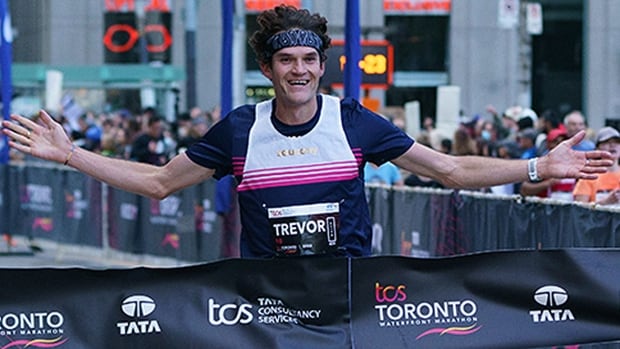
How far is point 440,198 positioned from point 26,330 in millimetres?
7650

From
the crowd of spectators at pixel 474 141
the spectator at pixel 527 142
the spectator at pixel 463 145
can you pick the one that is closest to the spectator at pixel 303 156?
the crowd of spectators at pixel 474 141

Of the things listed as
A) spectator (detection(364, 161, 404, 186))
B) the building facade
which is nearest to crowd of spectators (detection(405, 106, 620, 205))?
spectator (detection(364, 161, 404, 186))

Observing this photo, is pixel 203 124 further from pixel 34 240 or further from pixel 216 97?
pixel 216 97

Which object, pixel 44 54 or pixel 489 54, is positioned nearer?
pixel 489 54

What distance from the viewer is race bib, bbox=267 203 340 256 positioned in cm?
605

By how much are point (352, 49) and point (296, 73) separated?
7.47m

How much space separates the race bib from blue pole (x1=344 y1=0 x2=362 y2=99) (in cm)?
724

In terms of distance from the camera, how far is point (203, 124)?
2155 centimetres

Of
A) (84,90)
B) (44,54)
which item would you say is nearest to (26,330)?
(84,90)

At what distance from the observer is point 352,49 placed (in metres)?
13.4

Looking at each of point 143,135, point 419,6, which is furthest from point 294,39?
point 419,6

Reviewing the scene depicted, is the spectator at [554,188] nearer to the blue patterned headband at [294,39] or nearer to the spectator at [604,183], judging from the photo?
the spectator at [604,183]

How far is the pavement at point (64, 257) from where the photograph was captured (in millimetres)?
20094

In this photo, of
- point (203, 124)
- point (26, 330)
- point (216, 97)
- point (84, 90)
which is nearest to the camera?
point (26, 330)
